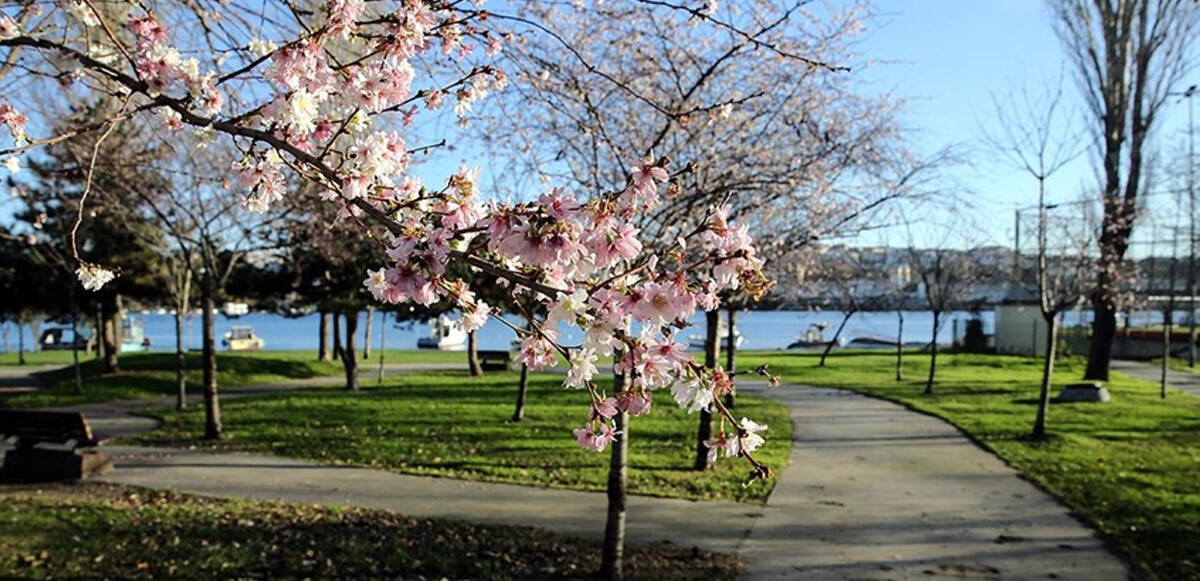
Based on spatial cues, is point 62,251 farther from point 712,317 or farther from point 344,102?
point 344,102

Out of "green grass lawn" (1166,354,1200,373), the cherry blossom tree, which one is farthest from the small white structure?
the cherry blossom tree

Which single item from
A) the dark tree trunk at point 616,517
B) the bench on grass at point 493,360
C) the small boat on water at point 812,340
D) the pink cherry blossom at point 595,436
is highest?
the pink cherry blossom at point 595,436

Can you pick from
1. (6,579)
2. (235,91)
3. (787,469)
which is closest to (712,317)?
(787,469)

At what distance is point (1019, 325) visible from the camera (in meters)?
33.3

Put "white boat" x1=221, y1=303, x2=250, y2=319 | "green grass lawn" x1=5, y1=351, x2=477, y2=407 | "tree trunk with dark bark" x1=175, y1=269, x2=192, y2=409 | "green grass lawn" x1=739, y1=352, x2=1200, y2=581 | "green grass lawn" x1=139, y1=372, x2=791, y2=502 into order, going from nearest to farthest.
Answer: "green grass lawn" x1=739, y1=352, x2=1200, y2=581
"green grass lawn" x1=139, y1=372, x2=791, y2=502
"tree trunk with dark bark" x1=175, y1=269, x2=192, y2=409
"green grass lawn" x1=5, y1=351, x2=477, y2=407
"white boat" x1=221, y1=303, x2=250, y2=319

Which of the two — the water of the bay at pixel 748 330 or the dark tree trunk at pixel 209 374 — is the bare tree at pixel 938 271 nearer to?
the water of the bay at pixel 748 330

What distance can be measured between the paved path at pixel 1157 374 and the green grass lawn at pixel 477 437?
1085cm

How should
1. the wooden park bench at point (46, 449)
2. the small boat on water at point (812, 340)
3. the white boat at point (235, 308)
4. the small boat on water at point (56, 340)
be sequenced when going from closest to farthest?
1. the wooden park bench at point (46, 449)
2. the white boat at point (235, 308)
3. the small boat on water at point (56, 340)
4. the small boat on water at point (812, 340)

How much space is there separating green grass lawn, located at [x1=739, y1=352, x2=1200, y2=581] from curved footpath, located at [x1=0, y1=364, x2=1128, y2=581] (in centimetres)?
34

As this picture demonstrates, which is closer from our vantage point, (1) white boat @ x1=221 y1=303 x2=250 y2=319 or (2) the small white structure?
(1) white boat @ x1=221 y1=303 x2=250 y2=319

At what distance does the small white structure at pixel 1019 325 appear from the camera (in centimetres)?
3234

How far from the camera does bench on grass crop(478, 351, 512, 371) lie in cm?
2666

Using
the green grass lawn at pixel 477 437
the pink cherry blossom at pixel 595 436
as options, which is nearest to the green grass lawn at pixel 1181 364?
the green grass lawn at pixel 477 437

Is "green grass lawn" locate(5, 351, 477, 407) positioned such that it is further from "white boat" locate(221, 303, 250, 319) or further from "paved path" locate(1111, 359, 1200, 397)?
"paved path" locate(1111, 359, 1200, 397)
